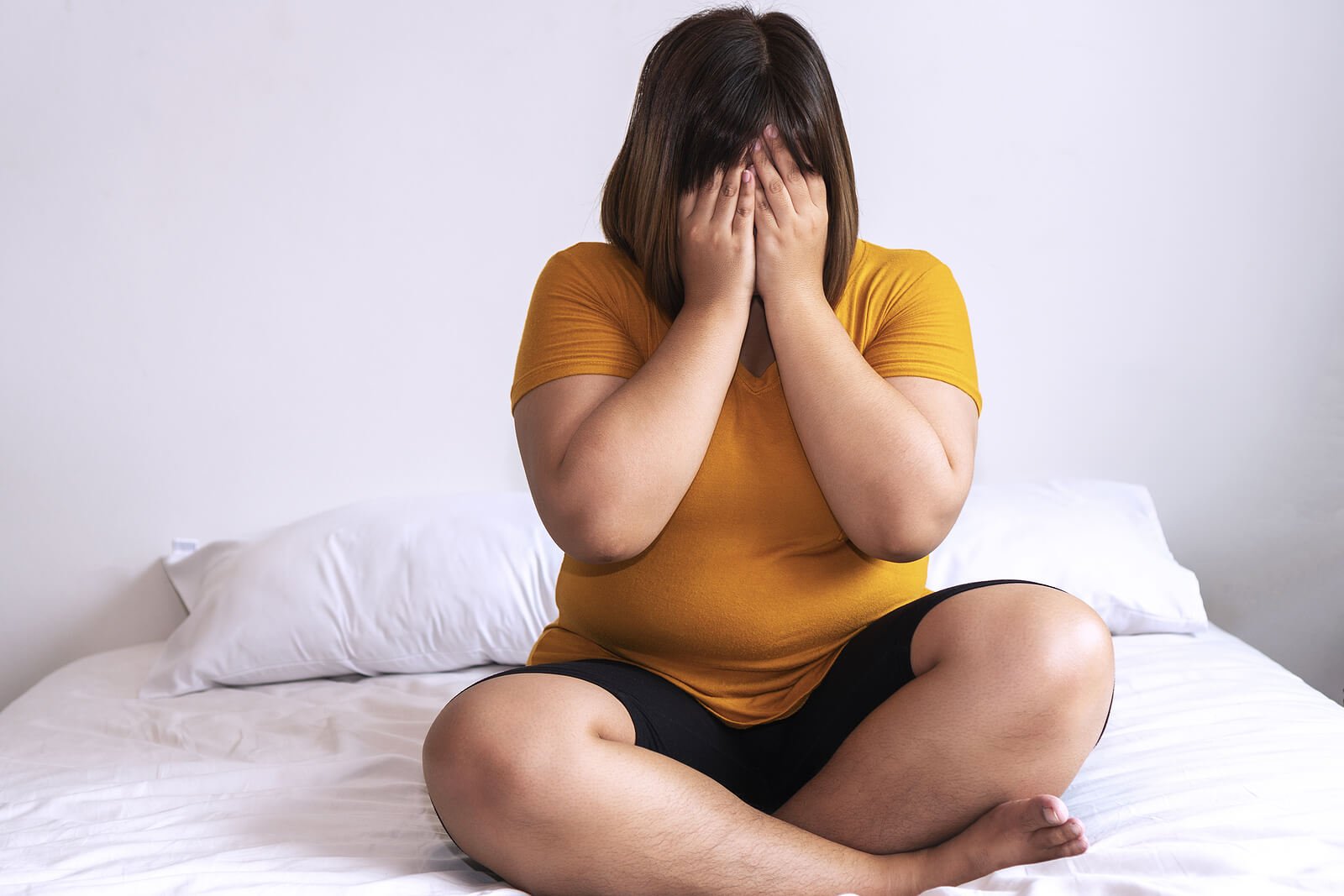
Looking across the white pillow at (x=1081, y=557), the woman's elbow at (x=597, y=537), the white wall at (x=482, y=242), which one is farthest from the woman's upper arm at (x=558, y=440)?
the white wall at (x=482, y=242)

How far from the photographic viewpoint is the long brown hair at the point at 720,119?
3.24 feet

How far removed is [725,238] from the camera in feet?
3.32

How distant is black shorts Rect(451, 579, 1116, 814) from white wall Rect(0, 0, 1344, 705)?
1027 millimetres

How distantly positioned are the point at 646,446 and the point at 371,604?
0.77 m

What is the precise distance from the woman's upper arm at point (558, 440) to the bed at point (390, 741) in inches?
11.7

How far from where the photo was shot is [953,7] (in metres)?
1.86

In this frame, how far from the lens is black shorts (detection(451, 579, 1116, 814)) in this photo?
35.8 inches

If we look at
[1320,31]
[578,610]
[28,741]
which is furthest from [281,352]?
[1320,31]

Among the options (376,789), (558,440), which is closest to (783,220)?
(558,440)

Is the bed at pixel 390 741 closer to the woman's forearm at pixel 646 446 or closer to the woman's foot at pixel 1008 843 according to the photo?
the woman's foot at pixel 1008 843

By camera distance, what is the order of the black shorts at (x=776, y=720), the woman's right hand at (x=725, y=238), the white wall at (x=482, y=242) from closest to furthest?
the black shorts at (x=776, y=720), the woman's right hand at (x=725, y=238), the white wall at (x=482, y=242)

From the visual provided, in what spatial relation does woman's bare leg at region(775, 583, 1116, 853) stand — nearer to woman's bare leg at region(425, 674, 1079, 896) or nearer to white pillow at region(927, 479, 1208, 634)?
woman's bare leg at region(425, 674, 1079, 896)

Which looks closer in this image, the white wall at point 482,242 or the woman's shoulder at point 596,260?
the woman's shoulder at point 596,260

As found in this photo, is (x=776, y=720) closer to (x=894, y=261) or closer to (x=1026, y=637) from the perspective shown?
(x=1026, y=637)
